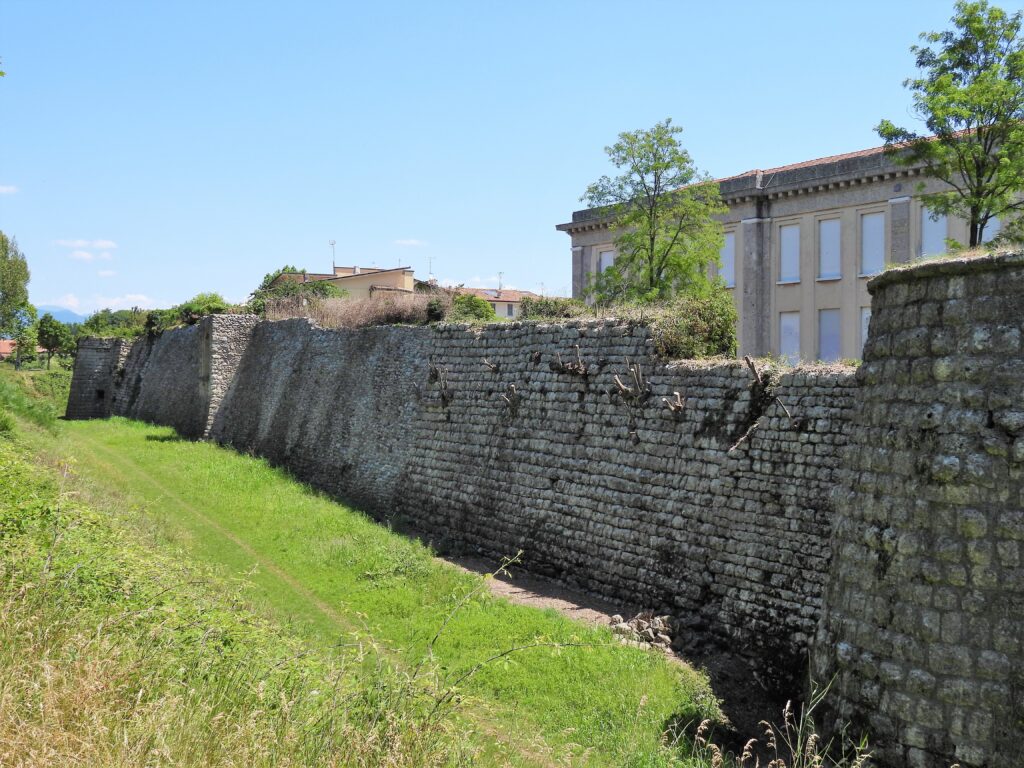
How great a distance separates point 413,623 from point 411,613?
0.45m

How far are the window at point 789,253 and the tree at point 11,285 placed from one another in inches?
2136

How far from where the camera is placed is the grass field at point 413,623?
6691 mm

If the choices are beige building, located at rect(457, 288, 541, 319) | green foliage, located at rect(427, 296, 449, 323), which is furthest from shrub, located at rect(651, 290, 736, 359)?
beige building, located at rect(457, 288, 541, 319)

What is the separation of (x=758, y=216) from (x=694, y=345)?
20740mm

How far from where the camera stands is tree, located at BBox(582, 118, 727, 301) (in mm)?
22703

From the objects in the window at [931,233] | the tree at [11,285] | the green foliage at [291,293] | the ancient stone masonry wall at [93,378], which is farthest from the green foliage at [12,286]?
the window at [931,233]

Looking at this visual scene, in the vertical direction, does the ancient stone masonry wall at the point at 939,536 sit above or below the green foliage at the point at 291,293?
below

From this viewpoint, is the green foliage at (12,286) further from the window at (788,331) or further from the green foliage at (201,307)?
the window at (788,331)

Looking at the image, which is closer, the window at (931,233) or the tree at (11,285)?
the window at (931,233)

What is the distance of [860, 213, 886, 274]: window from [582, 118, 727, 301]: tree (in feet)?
24.9

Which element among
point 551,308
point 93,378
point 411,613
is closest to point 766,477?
point 411,613

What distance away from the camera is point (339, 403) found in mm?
20344

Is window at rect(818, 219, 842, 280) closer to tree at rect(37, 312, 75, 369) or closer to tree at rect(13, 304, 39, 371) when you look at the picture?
tree at rect(13, 304, 39, 371)

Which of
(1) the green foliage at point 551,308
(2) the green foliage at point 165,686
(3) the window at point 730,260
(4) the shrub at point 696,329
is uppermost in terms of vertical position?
(3) the window at point 730,260
